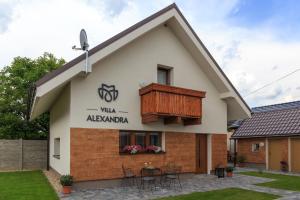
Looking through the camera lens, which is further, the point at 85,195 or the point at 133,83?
the point at 133,83

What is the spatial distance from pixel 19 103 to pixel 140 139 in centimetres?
1408

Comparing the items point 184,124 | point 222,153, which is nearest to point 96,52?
point 184,124

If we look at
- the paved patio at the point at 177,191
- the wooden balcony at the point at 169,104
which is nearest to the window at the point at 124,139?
the wooden balcony at the point at 169,104

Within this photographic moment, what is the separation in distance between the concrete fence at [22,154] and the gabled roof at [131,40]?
211 inches

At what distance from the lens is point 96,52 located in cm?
1134

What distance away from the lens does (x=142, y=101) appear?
13.1m

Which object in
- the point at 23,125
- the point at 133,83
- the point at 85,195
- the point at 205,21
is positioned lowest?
the point at 85,195

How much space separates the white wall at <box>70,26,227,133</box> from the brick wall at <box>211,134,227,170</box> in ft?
1.20

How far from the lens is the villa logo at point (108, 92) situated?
39.9 ft

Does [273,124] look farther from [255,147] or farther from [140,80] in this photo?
[140,80]

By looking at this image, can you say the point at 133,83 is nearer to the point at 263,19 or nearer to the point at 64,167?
the point at 64,167

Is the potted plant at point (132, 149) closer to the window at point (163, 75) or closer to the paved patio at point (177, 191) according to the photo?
the paved patio at point (177, 191)

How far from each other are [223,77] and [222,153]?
404 cm

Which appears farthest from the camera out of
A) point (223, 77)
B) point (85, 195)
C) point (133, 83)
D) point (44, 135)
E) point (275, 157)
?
point (44, 135)
